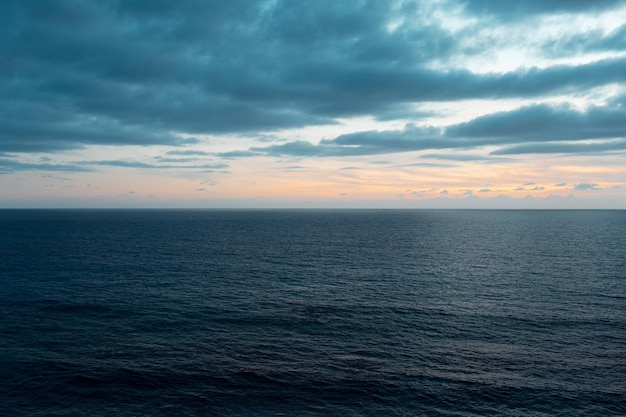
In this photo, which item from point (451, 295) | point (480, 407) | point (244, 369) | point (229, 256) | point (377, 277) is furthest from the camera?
point (229, 256)

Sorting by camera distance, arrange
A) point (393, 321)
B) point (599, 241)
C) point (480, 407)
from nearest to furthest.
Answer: point (480, 407) → point (393, 321) → point (599, 241)

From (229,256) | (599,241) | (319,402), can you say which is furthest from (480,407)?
(599,241)

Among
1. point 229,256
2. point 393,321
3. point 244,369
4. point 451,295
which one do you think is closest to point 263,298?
point 393,321

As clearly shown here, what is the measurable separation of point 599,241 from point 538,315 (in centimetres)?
14144

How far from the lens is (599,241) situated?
18888 cm

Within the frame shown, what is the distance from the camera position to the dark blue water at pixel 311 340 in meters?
47.3

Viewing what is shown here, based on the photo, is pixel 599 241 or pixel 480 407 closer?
pixel 480 407

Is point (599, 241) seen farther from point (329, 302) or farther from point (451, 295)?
point (329, 302)

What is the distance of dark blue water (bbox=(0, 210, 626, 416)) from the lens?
47.3 meters

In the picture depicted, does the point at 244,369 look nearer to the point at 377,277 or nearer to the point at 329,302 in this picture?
the point at 329,302

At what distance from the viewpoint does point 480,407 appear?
45.9 meters

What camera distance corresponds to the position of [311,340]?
63.9 meters

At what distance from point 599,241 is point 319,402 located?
188 m

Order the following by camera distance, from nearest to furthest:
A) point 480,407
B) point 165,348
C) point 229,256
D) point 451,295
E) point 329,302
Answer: point 480,407, point 165,348, point 329,302, point 451,295, point 229,256
